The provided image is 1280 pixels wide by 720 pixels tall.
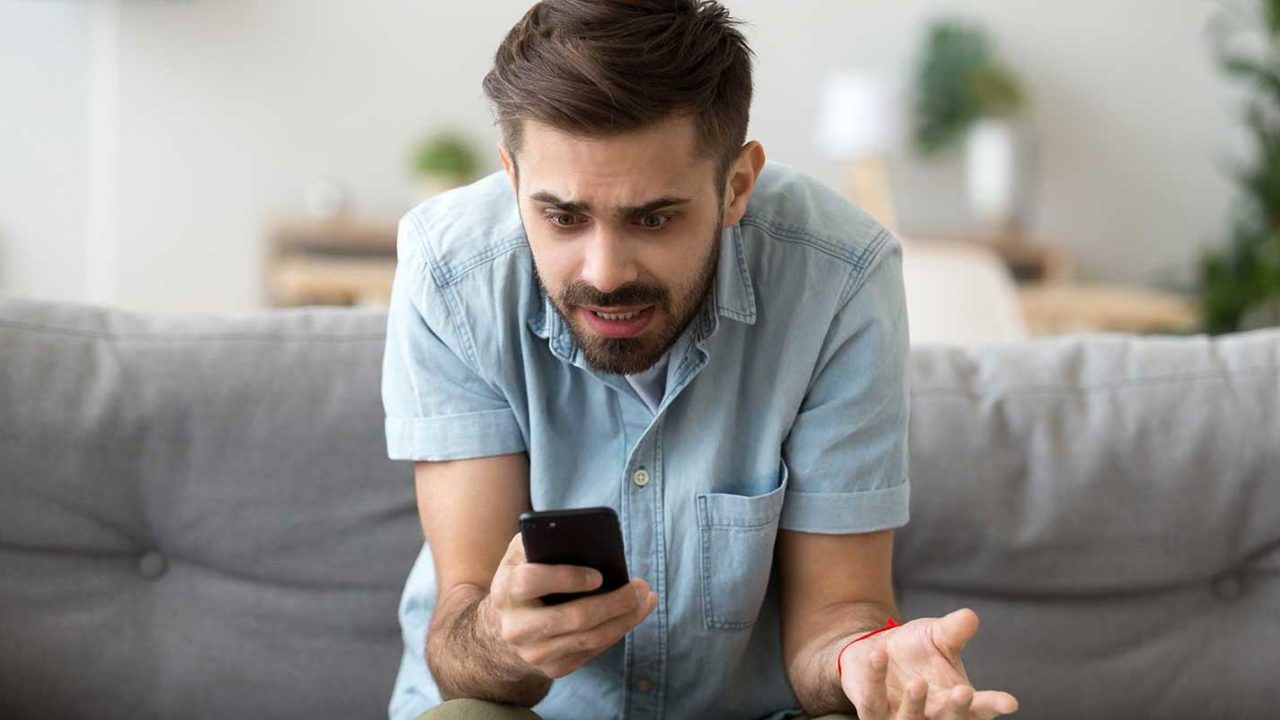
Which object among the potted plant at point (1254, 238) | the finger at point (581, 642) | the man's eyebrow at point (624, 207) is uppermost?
the potted plant at point (1254, 238)

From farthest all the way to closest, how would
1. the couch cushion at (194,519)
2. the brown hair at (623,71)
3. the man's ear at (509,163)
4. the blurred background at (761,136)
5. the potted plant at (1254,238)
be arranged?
1. the blurred background at (761,136)
2. the potted plant at (1254,238)
3. the couch cushion at (194,519)
4. the man's ear at (509,163)
5. the brown hair at (623,71)

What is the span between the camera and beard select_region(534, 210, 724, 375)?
1236mm

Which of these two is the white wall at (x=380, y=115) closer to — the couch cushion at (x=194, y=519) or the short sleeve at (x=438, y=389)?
the couch cushion at (x=194, y=519)

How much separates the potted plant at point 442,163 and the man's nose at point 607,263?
375 cm

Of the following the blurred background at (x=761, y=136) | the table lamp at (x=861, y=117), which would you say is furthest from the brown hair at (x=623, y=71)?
the table lamp at (x=861, y=117)

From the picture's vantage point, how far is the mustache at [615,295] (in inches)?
48.3

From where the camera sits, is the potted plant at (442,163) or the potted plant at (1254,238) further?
the potted plant at (442,163)

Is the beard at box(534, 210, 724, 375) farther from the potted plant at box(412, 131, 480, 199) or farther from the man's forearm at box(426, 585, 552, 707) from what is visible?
the potted plant at box(412, 131, 480, 199)

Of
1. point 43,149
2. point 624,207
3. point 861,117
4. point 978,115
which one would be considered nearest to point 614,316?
point 624,207

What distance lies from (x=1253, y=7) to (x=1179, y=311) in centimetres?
142

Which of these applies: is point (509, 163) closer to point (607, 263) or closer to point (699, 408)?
point (607, 263)

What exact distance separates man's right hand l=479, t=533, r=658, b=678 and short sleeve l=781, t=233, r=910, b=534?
0.84 ft

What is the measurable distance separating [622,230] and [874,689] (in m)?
0.44

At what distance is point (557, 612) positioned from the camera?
1.13m
